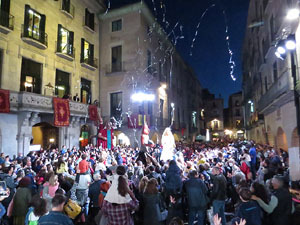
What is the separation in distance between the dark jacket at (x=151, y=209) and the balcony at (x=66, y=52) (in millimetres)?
16479

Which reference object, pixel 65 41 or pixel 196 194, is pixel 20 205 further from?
pixel 65 41

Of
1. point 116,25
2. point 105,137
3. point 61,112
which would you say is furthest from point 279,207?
point 116,25

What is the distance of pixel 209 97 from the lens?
6262 cm

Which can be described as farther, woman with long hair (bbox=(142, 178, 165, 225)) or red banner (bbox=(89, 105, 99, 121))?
red banner (bbox=(89, 105, 99, 121))

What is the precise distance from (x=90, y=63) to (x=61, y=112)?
6.95 meters

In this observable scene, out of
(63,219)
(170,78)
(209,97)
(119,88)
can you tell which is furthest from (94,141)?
(209,97)

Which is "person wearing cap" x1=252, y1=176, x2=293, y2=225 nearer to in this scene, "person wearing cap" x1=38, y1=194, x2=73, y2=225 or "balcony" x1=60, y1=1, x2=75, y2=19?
"person wearing cap" x1=38, y1=194, x2=73, y2=225

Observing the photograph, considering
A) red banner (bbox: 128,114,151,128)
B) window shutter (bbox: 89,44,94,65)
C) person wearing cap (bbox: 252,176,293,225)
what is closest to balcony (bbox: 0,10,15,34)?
window shutter (bbox: 89,44,94,65)

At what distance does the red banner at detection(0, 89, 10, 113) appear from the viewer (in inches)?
522

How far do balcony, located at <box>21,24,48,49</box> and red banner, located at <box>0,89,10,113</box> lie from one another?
4.21 m

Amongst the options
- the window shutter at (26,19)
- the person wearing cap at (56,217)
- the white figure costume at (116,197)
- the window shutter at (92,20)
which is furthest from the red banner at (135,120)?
the person wearing cap at (56,217)

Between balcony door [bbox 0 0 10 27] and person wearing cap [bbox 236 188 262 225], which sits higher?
balcony door [bbox 0 0 10 27]

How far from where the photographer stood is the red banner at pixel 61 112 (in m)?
16.5

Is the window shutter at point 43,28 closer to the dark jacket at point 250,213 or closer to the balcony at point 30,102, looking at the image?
the balcony at point 30,102
